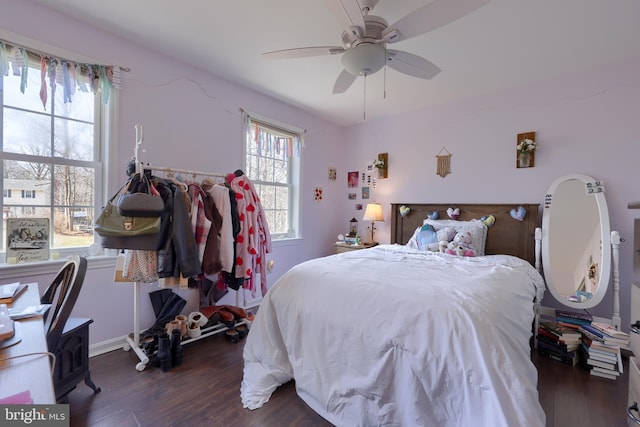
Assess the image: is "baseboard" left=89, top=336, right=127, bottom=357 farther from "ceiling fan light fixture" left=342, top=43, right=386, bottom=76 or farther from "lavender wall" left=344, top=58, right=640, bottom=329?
"lavender wall" left=344, top=58, right=640, bottom=329

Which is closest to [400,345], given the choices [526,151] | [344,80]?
[344,80]

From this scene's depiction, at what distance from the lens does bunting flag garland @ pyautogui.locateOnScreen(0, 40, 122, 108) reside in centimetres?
185

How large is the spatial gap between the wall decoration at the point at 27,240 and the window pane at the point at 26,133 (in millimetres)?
485

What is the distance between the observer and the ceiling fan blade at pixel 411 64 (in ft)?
5.64

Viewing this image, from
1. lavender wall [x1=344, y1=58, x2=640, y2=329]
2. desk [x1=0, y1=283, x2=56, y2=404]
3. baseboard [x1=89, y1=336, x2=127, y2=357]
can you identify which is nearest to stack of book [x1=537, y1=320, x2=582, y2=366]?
lavender wall [x1=344, y1=58, x2=640, y2=329]

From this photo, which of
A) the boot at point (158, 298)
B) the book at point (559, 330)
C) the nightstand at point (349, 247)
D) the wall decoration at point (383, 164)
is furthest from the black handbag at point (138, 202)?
the book at point (559, 330)

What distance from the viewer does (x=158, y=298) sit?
2.51 m

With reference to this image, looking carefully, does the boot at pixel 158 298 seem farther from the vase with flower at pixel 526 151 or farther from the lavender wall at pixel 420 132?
the vase with flower at pixel 526 151

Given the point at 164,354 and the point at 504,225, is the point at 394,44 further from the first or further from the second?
the point at 164,354

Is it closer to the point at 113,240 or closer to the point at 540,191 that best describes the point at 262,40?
the point at 113,240

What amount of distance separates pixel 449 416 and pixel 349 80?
208 cm

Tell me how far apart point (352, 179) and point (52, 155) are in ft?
11.1

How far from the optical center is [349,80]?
208 cm

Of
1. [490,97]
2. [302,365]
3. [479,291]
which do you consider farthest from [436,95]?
[302,365]
